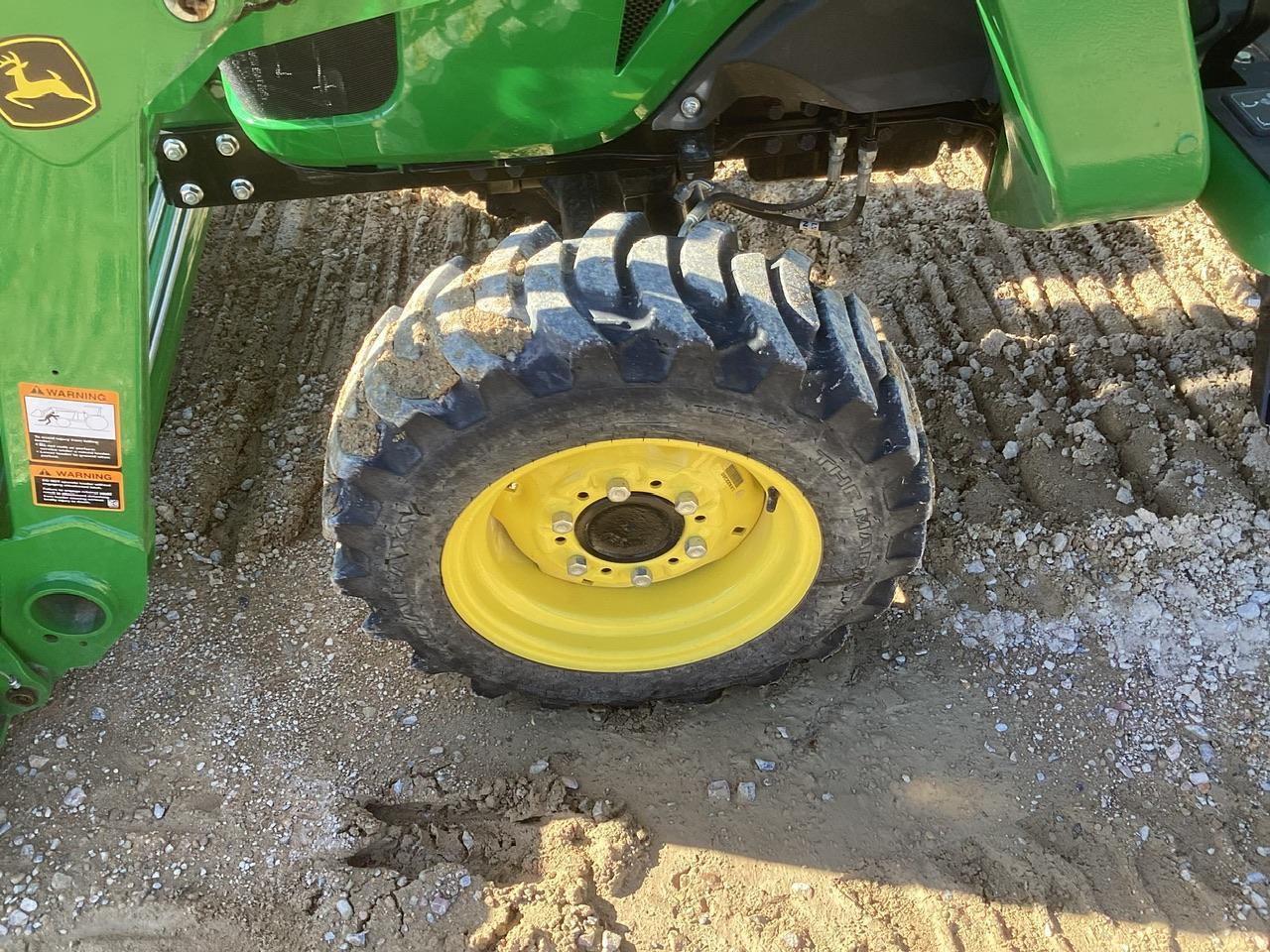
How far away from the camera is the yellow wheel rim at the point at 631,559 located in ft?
7.44

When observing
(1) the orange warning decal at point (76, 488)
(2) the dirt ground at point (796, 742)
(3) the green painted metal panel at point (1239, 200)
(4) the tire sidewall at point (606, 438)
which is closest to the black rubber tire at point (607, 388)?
(4) the tire sidewall at point (606, 438)

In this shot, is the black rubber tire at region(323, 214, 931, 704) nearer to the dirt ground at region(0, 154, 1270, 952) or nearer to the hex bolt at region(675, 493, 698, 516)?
the hex bolt at region(675, 493, 698, 516)

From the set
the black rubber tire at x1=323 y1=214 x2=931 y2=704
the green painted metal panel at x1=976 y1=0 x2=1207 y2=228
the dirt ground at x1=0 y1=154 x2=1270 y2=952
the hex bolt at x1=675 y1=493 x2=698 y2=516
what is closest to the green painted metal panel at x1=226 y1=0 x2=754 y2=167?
the black rubber tire at x1=323 y1=214 x2=931 y2=704

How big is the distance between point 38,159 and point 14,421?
0.48 m

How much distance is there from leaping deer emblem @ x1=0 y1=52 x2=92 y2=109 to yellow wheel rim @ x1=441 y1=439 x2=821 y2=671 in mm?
992

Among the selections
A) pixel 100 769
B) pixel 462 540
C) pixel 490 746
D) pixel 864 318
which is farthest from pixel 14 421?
pixel 864 318

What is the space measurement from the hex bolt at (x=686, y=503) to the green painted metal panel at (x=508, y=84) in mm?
771

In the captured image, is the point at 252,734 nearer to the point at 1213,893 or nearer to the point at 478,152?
the point at 478,152

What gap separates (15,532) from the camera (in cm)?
205

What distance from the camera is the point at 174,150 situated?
2.50 metres

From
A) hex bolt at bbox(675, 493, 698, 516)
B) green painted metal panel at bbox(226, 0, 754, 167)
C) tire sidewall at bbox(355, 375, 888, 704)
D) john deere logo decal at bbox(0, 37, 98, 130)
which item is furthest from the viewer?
hex bolt at bbox(675, 493, 698, 516)

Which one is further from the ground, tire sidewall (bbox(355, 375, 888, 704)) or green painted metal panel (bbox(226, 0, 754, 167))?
green painted metal panel (bbox(226, 0, 754, 167))

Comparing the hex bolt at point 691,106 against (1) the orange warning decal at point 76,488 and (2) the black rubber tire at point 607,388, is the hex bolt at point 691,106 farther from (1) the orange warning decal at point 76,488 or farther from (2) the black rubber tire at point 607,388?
(1) the orange warning decal at point 76,488

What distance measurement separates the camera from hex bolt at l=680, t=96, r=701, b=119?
2.21 meters
